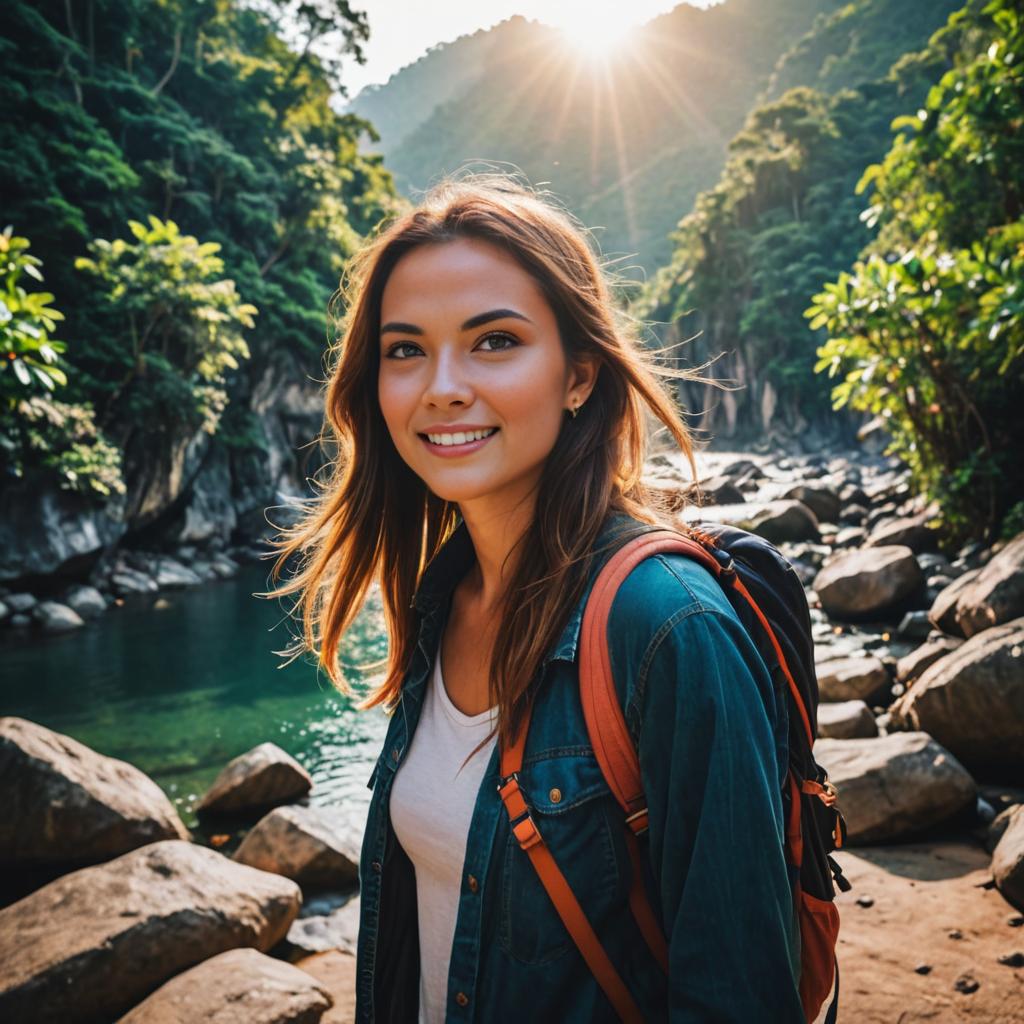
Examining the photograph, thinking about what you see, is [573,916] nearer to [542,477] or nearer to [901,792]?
[542,477]

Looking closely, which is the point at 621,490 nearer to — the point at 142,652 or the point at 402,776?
the point at 402,776

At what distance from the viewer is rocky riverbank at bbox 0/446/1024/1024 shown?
258cm

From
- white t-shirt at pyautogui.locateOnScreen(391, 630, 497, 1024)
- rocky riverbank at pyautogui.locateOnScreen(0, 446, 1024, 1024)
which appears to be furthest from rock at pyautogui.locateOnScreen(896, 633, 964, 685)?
white t-shirt at pyautogui.locateOnScreen(391, 630, 497, 1024)

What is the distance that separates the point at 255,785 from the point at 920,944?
14.0ft

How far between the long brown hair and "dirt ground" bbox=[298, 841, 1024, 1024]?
2.19m

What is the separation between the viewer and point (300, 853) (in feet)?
13.7

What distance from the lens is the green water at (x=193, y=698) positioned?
6.01m

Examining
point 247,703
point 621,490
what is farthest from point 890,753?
point 247,703

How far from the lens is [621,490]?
1.40m

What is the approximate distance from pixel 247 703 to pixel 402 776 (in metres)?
6.97

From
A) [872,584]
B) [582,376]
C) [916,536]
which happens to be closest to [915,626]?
[872,584]

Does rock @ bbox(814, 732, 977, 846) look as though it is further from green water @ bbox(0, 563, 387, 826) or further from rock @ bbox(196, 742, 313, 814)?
rock @ bbox(196, 742, 313, 814)

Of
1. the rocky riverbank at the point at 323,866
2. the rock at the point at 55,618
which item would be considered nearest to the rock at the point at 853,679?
the rocky riverbank at the point at 323,866

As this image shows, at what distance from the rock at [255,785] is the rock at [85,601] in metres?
8.45
